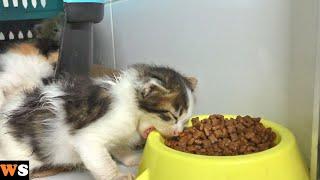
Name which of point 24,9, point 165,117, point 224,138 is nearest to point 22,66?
point 24,9

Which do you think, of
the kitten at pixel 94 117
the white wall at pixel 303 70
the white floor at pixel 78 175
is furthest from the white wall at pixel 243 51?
the white floor at pixel 78 175

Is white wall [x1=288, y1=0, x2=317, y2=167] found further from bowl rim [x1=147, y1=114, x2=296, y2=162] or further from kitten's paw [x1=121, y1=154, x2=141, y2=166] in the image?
kitten's paw [x1=121, y1=154, x2=141, y2=166]

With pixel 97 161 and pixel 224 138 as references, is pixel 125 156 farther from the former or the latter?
pixel 224 138

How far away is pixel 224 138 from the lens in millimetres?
697

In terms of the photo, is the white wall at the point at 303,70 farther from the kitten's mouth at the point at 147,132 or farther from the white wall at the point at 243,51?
the kitten's mouth at the point at 147,132

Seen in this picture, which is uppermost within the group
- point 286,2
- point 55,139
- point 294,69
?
point 286,2

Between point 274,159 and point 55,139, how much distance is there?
0.41 m

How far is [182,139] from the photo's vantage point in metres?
0.71

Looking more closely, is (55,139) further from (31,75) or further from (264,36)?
(264,36)

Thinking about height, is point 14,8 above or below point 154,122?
above

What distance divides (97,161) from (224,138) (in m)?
0.22

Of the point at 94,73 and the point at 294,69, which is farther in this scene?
the point at 94,73

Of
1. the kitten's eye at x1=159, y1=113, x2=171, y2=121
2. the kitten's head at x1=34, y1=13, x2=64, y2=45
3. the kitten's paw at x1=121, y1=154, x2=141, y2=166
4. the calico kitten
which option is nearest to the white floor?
the kitten's paw at x1=121, y1=154, x2=141, y2=166

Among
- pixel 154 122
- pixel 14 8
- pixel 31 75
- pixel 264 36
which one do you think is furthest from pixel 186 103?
pixel 14 8
